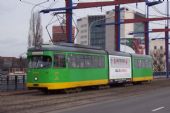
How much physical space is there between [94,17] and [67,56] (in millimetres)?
127268

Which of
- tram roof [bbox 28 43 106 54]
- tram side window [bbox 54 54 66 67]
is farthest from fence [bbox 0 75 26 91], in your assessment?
tram side window [bbox 54 54 66 67]

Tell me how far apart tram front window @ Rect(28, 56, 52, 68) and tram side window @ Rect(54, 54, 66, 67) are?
1.39 feet

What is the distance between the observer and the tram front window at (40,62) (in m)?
30.0

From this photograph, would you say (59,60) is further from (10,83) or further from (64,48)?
(10,83)

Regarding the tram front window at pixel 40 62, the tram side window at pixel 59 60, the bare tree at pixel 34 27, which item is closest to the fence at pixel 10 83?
the tram front window at pixel 40 62

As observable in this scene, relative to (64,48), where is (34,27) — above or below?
above

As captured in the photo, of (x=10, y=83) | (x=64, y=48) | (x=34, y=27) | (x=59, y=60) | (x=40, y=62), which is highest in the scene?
(x=34, y=27)

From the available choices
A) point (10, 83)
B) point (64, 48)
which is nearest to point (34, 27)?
point (10, 83)

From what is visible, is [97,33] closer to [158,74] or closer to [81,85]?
[158,74]

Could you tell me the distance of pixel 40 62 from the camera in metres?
30.4

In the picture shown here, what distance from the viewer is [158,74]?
85.9 meters

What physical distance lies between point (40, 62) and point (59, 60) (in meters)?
1.20

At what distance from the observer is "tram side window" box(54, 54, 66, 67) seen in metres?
30.2

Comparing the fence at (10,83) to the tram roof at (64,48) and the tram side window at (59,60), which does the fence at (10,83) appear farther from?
the tram side window at (59,60)
